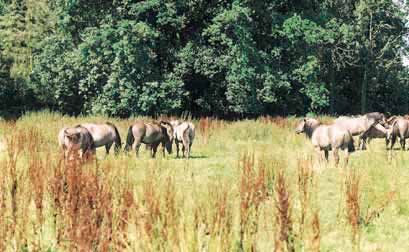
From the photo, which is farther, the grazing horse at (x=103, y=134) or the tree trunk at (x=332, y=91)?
the tree trunk at (x=332, y=91)

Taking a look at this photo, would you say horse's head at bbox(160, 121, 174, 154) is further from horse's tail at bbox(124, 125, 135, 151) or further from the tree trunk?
the tree trunk

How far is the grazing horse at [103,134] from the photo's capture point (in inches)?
570

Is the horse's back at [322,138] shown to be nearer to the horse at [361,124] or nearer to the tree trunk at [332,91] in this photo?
the horse at [361,124]

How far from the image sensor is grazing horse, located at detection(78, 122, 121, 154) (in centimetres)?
1448

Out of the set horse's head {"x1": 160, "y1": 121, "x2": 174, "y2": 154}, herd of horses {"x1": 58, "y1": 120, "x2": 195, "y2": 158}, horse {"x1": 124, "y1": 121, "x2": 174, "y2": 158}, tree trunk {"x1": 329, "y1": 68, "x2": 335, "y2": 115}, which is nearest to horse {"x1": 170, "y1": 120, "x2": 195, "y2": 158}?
herd of horses {"x1": 58, "y1": 120, "x2": 195, "y2": 158}

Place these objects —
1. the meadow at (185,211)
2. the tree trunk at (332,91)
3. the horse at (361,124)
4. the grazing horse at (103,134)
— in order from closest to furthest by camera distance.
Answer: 1. the meadow at (185,211)
2. the grazing horse at (103,134)
3. the horse at (361,124)
4. the tree trunk at (332,91)

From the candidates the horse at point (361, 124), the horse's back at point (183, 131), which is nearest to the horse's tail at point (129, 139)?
the horse's back at point (183, 131)

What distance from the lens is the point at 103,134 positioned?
1473cm

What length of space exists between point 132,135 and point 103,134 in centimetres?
123

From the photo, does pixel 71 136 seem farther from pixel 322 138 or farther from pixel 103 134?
pixel 322 138

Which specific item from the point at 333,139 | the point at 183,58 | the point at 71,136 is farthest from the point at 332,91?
the point at 71,136

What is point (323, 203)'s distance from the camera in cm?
915

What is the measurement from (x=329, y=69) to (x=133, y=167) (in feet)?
103

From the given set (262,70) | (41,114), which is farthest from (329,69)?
(41,114)
